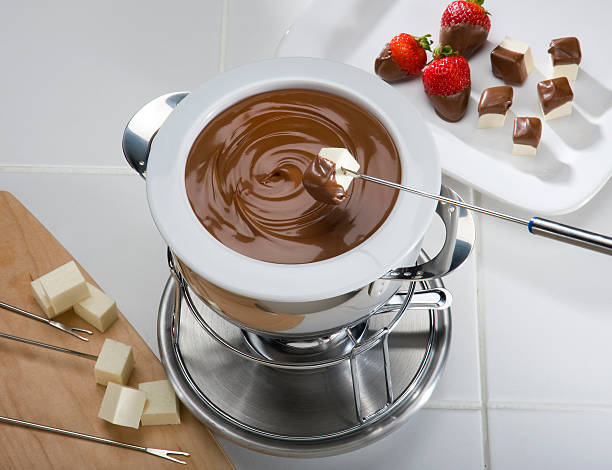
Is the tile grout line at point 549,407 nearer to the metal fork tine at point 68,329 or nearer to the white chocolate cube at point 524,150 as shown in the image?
the white chocolate cube at point 524,150

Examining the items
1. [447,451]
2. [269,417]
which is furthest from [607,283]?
[269,417]

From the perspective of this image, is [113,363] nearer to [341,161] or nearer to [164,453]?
[164,453]

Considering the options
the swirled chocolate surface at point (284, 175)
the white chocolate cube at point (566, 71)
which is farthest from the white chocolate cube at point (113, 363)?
the white chocolate cube at point (566, 71)

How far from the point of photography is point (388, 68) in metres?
1.52

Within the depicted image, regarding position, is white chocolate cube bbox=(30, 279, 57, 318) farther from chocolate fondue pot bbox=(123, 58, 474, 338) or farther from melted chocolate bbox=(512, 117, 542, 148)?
melted chocolate bbox=(512, 117, 542, 148)

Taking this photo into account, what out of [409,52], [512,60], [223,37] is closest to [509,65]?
[512,60]

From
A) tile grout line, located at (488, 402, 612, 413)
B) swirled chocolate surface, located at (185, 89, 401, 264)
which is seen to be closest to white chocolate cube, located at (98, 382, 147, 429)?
swirled chocolate surface, located at (185, 89, 401, 264)

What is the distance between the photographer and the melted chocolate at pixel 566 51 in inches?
58.9

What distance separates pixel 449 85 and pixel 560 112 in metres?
0.25

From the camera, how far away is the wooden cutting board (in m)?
1.13

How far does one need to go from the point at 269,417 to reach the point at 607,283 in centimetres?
71

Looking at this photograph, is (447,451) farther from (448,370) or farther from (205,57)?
(205,57)

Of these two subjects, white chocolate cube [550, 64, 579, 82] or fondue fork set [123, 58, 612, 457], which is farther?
white chocolate cube [550, 64, 579, 82]

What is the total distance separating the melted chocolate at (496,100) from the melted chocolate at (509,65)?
7 centimetres
